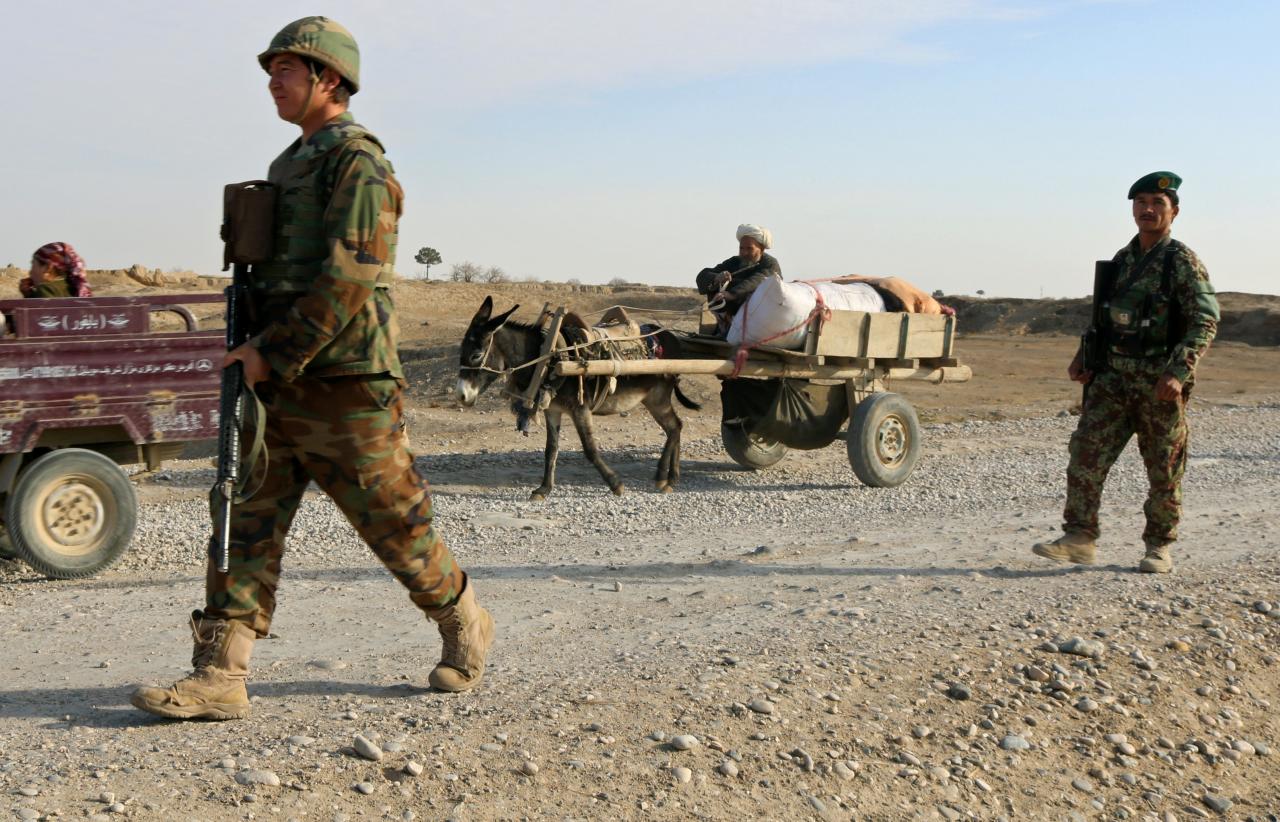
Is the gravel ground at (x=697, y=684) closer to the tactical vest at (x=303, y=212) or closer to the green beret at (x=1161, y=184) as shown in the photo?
the tactical vest at (x=303, y=212)

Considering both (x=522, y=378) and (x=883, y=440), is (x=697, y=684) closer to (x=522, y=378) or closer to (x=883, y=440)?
(x=522, y=378)

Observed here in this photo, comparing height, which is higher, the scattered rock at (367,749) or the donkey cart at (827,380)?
the donkey cart at (827,380)

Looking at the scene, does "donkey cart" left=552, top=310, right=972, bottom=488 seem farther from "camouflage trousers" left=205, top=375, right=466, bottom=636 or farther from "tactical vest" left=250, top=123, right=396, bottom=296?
"tactical vest" left=250, top=123, right=396, bottom=296

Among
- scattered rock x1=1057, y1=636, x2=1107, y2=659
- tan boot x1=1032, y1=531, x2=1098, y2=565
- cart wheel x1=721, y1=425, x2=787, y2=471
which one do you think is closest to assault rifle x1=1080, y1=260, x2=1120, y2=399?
tan boot x1=1032, y1=531, x2=1098, y2=565

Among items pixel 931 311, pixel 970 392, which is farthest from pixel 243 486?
pixel 970 392

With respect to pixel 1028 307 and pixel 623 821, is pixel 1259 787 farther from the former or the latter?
pixel 1028 307

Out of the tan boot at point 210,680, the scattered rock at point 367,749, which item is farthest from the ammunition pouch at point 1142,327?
the tan boot at point 210,680

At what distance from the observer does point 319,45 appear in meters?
4.24

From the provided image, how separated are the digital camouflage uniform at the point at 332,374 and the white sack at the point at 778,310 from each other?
23.9 feet

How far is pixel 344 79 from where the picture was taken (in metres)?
4.38

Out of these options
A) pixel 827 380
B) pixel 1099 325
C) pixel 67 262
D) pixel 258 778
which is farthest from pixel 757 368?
pixel 258 778

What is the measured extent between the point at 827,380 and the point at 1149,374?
491 cm

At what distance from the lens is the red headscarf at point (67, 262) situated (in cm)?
918

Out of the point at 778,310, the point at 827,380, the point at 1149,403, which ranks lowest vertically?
the point at 827,380
